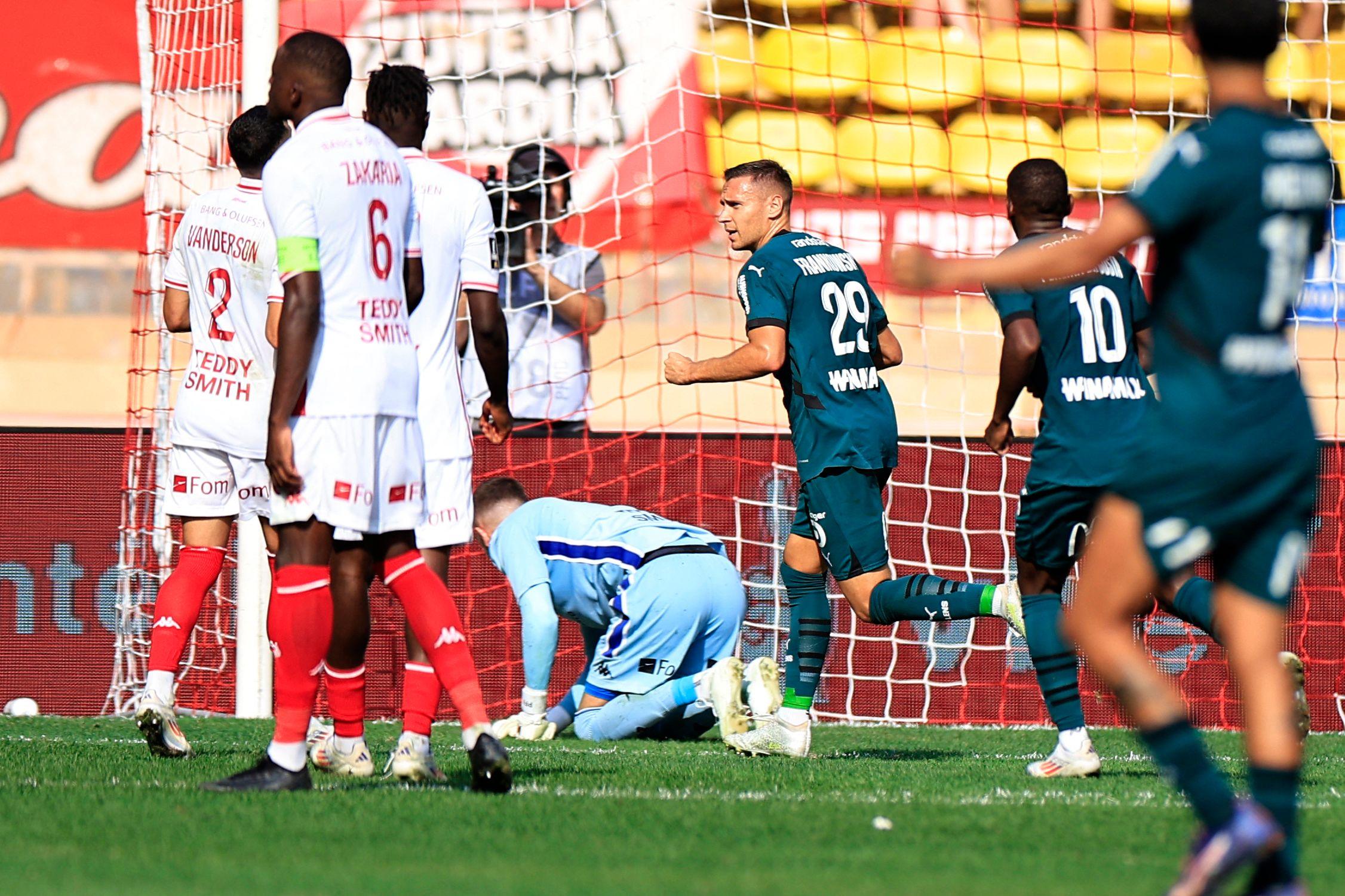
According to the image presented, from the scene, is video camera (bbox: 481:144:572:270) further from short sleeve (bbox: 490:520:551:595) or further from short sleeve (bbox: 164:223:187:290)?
short sleeve (bbox: 164:223:187:290)

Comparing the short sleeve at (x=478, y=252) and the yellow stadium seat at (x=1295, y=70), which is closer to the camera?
the short sleeve at (x=478, y=252)

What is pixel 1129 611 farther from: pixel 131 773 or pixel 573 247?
pixel 573 247

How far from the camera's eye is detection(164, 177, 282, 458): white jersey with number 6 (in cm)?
580

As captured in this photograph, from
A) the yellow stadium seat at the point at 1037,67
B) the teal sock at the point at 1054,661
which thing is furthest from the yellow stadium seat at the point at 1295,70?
the teal sock at the point at 1054,661

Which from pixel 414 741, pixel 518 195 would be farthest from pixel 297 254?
pixel 518 195

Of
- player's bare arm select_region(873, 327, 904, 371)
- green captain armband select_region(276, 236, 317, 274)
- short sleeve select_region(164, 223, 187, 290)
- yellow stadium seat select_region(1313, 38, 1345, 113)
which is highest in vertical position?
yellow stadium seat select_region(1313, 38, 1345, 113)

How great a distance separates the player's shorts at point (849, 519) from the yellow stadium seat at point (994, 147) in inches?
300

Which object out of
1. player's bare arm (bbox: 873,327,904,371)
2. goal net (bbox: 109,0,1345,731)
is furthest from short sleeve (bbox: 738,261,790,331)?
goal net (bbox: 109,0,1345,731)

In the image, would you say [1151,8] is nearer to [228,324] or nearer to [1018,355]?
[1018,355]

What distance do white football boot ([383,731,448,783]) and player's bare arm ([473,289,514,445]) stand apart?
34.5 inches

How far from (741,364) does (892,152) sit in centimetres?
864

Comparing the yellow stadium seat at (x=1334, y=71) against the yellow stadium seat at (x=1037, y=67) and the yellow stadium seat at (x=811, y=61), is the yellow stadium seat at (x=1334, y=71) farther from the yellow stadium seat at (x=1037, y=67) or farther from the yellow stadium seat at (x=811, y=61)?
the yellow stadium seat at (x=811, y=61)

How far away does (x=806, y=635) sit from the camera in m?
6.18

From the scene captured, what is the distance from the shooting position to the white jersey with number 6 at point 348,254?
14.5ft
